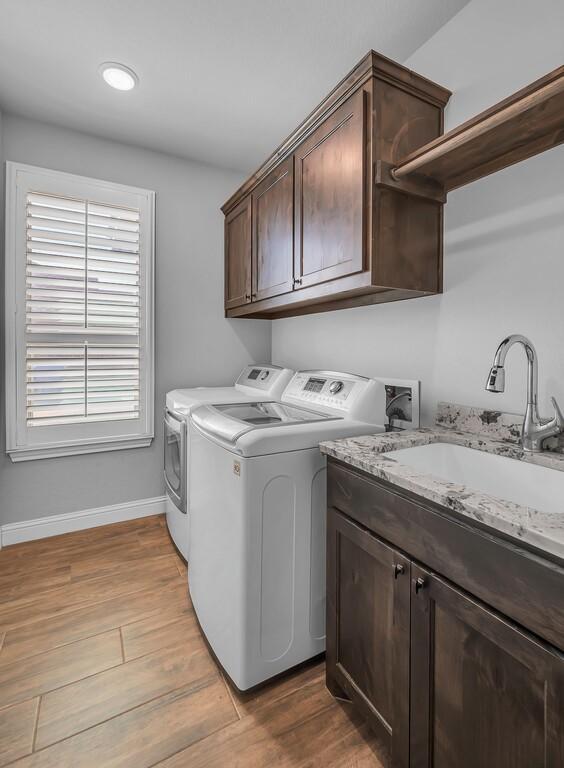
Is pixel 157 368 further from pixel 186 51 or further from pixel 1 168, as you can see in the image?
pixel 186 51

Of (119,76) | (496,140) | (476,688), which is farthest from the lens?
(119,76)

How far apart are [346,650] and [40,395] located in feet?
7.13

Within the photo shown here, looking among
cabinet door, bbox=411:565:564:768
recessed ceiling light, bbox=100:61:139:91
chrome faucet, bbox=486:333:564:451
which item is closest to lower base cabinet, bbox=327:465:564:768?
cabinet door, bbox=411:565:564:768

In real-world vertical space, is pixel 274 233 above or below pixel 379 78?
below

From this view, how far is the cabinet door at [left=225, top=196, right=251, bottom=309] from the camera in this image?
2.47m

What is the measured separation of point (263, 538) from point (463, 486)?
71 centimetres

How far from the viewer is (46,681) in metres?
1.38

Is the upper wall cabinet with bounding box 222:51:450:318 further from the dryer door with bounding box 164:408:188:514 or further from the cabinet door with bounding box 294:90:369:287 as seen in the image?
the dryer door with bounding box 164:408:188:514

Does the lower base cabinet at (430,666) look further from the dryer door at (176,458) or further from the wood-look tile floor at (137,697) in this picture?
the dryer door at (176,458)

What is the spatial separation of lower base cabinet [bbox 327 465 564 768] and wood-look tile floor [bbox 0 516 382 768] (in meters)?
0.17

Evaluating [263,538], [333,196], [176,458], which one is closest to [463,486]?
[263,538]

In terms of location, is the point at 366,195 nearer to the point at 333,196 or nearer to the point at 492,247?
the point at 333,196

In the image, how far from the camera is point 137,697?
132 cm

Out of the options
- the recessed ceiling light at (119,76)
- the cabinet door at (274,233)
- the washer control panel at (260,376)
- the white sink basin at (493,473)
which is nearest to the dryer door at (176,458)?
the washer control panel at (260,376)
